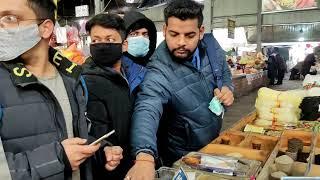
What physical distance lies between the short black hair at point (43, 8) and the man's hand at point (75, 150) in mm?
612

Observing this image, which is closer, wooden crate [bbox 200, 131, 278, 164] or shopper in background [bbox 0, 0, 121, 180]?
shopper in background [bbox 0, 0, 121, 180]

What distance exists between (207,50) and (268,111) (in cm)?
95

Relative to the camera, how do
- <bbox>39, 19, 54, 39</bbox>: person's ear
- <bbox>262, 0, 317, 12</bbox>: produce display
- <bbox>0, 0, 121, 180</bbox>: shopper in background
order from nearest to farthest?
<bbox>0, 0, 121, 180</bbox>: shopper in background
<bbox>39, 19, 54, 39</bbox>: person's ear
<bbox>262, 0, 317, 12</bbox>: produce display

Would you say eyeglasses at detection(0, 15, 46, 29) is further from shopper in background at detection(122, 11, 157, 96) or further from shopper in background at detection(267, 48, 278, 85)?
shopper in background at detection(267, 48, 278, 85)

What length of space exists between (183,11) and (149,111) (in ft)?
2.24

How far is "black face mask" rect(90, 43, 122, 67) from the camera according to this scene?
2.37 m

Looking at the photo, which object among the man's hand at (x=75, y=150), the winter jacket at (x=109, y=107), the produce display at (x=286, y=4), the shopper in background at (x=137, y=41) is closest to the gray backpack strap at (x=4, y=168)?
the man's hand at (x=75, y=150)

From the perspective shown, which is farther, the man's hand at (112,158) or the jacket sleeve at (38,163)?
the man's hand at (112,158)

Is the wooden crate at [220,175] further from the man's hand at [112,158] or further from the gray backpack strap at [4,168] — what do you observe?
the gray backpack strap at [4,168]

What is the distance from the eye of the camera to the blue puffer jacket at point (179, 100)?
2215mm

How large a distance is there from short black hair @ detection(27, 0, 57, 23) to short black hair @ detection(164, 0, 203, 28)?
0.78 metres

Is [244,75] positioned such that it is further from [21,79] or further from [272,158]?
[21,79]

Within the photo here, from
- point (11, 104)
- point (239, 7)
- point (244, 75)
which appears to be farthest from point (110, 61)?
point (239, 7)

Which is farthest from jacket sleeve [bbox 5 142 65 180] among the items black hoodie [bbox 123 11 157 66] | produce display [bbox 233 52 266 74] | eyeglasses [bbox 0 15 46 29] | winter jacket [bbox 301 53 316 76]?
winter jacket [bbox 301 53 316 76]
